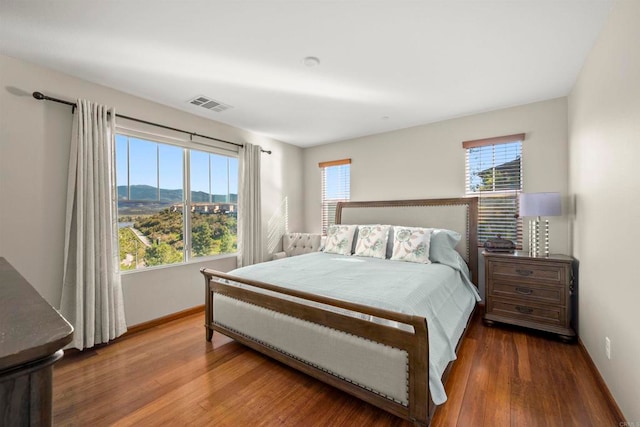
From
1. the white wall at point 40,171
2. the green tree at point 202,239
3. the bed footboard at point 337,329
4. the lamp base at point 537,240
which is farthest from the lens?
the green tree at point 202,239

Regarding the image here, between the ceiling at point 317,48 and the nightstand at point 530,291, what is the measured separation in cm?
179

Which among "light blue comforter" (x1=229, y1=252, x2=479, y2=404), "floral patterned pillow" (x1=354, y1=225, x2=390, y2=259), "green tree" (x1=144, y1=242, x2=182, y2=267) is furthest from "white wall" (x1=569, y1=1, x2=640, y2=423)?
"green tree" (x1=144, y1=242, x2=182, y2=267)

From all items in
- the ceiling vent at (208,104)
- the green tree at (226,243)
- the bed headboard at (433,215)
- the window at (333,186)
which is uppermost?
the ceiling vent at (208,104)

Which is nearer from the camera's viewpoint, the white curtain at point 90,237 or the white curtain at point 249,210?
the white curtain at point 90,237

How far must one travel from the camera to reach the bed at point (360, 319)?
1.57 m

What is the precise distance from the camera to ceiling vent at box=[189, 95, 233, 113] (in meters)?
3.06

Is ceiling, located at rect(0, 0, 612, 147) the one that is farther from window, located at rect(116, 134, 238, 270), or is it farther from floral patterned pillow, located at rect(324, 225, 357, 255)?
floral patterned pillow, located at rect(324, 225, 357, 255)

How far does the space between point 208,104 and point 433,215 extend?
3159 millimetres

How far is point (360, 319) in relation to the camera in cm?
173

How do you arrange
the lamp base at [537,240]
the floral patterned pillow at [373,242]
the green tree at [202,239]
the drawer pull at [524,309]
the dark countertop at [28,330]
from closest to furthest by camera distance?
the dark countertop at [28,330]
the drawer pull at [524,309]
the lamp base at [537,240]
the floral patterned pillow at [373,242]
the green tree at [202,239]

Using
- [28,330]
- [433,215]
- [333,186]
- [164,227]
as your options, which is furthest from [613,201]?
[164,227]

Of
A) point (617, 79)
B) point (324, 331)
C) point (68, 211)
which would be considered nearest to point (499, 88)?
point (617, 79)

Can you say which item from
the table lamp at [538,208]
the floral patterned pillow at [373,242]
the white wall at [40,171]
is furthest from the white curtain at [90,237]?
the table lamp at [538,208]

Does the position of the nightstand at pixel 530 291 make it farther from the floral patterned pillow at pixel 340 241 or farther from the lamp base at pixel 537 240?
the floral patterned pillow at pixel 340 241
